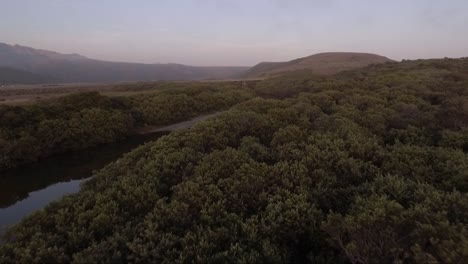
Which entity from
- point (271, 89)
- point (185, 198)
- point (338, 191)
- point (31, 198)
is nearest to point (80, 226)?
point (185, 198)

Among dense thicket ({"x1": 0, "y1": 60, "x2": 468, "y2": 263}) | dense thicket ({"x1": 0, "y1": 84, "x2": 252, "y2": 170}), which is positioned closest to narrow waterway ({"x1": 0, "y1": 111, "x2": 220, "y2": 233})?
dense thicket ({"x1": 0, "y1": 84, "x2": 252, "y2": 170})

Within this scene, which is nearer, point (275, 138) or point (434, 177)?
point (434, 177)

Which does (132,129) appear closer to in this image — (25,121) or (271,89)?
(25,121)

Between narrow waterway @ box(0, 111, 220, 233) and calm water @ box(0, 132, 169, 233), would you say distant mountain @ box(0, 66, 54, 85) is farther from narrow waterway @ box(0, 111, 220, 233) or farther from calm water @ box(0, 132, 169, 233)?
calm water @ box(0, 132, 169, 233)

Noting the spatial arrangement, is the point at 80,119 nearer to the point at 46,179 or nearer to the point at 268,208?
the point at 46,179

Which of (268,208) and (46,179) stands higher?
(268,208)

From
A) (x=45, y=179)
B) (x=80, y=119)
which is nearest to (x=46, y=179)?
(x=45, y=179)
